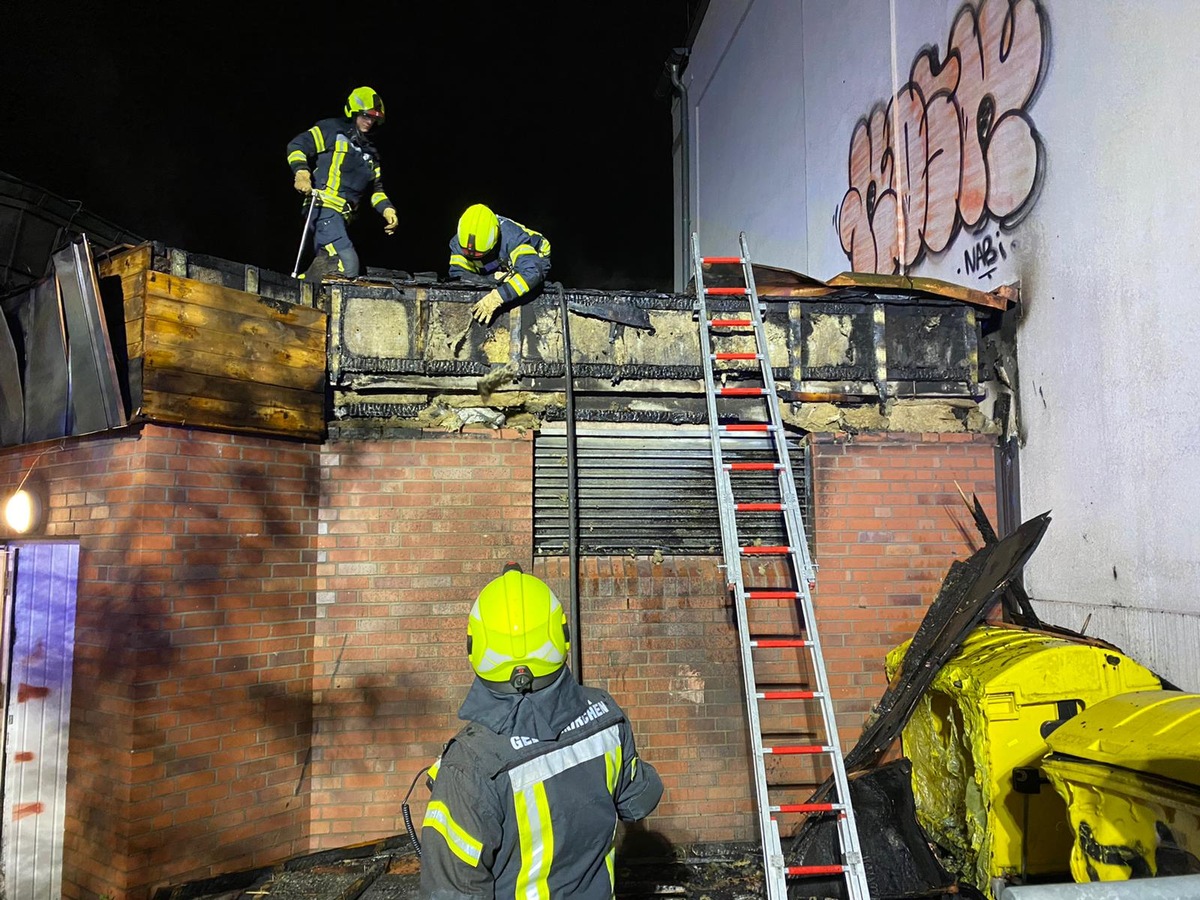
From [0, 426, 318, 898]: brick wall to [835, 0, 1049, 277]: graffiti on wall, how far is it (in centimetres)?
524

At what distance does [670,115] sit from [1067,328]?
40.4ft

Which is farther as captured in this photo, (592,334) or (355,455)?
(592,334)

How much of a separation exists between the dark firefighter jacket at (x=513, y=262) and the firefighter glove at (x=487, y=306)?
0.04 metres

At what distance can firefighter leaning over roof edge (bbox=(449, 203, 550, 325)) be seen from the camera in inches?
189

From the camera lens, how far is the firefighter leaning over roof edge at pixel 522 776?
196cm

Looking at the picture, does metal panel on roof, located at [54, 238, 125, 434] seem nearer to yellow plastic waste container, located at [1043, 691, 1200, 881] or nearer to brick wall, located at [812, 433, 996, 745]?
brick wall, located at [812, 433, 996, 745]

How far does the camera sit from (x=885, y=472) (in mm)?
5051

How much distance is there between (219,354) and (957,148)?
5.67 metres

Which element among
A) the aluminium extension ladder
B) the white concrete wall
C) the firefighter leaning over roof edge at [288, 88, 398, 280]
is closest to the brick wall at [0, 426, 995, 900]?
the aluminium extension ladder

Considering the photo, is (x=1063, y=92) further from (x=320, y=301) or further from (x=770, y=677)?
(x=320, y=301)

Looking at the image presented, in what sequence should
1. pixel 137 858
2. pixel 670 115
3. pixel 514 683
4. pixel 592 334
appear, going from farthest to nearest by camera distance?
pixel 670 115, pixel 592 334, pixel 137 858, pixel 514 683

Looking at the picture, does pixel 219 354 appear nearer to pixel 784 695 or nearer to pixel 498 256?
pixel 498 256

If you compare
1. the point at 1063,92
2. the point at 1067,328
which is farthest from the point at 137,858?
the point at 1063,92

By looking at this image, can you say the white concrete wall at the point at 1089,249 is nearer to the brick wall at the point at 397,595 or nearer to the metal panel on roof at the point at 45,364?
the brick wall at the point at 397,595
